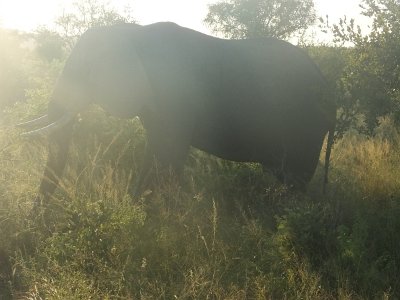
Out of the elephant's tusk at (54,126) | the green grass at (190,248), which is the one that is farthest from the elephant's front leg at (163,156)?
the elephant's tusk at (54,126)

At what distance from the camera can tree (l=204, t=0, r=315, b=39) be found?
100 feet

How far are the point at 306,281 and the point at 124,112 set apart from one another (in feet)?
10.1

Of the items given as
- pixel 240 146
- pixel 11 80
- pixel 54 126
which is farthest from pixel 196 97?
pixel 11 80

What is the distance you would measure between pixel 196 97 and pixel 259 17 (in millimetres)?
26335

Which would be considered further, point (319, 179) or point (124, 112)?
point (319, 179)

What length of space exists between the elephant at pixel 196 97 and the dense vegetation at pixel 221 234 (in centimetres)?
42

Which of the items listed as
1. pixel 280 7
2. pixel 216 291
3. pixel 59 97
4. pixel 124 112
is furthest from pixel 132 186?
pixel 280 7

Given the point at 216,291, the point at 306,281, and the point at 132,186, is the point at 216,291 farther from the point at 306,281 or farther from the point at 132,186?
the point at 132,186

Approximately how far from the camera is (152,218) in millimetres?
5410

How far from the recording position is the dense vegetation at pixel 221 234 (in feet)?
13.1

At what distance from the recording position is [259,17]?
30844 millimetres

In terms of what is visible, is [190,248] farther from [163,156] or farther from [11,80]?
[11,80]

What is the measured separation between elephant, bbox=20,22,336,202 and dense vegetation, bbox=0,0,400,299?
0.42 m

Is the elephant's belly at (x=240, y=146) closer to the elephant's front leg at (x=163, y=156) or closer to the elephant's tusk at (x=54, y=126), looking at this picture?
the elephant's front leg at (x=163, y=156)
